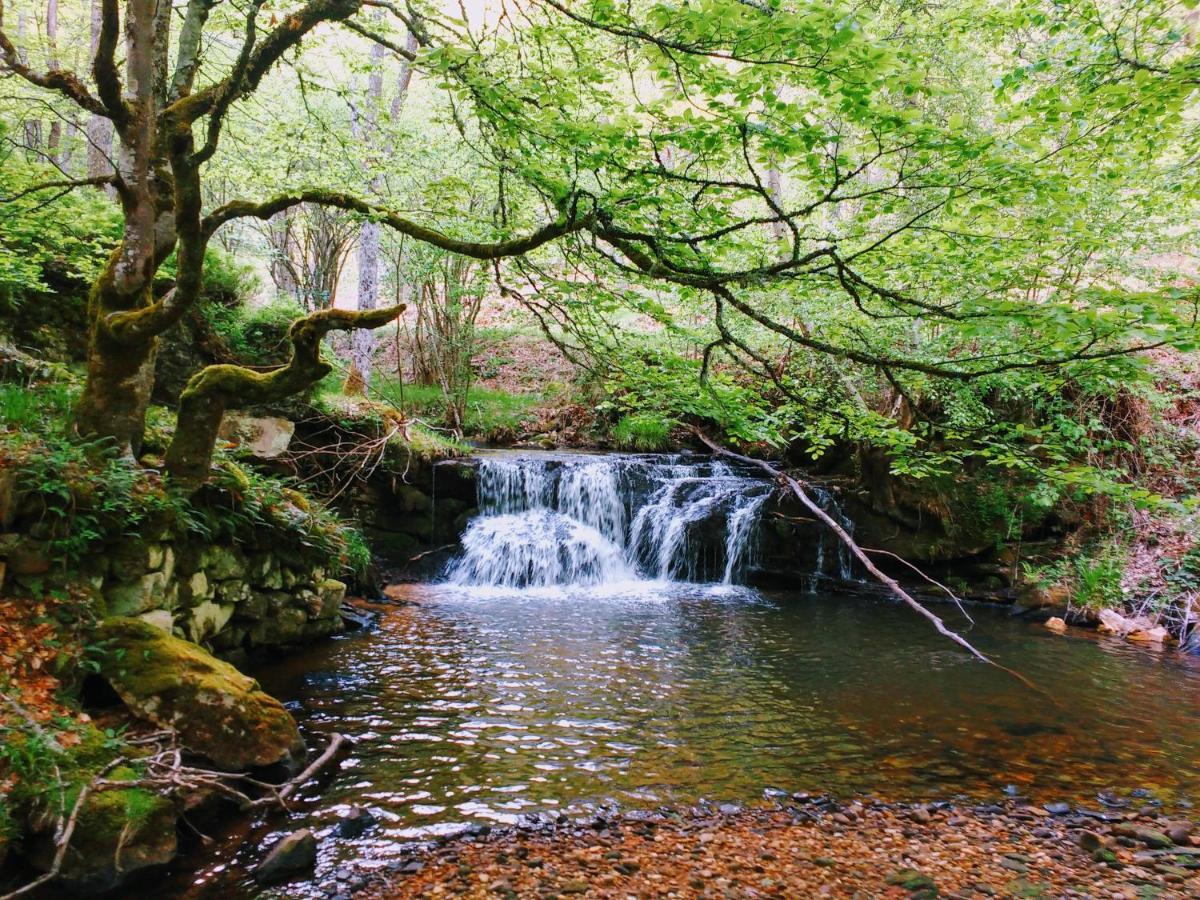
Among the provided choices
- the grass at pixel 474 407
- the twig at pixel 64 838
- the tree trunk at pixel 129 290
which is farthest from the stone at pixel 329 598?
the grass at pixel 474 407

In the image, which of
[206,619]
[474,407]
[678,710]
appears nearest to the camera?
[206,619]

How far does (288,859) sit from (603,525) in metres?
8.23

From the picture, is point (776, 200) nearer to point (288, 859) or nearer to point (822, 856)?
point (822, 856)

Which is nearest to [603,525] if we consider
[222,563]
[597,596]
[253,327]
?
[597,596]

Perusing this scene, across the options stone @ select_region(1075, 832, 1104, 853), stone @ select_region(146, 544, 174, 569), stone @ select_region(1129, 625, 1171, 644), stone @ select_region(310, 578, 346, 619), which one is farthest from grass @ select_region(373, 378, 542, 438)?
stone @ select_region(1075, 832, 1104, 853)

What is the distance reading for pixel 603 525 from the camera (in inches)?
436

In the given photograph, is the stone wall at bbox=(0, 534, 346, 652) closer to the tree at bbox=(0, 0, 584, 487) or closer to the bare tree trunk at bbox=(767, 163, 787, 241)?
the tree at bbox=(0, 0, 584, 487)

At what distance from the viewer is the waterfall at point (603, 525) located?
1016cm

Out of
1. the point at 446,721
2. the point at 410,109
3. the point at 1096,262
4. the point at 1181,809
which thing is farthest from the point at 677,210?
the point at 410,109

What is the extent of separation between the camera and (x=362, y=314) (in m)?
4.59

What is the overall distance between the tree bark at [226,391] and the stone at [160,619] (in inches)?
39.0

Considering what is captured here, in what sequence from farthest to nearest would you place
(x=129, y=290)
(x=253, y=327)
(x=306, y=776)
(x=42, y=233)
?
(x=253, y=327)
(x=42, y=233)
(x=129, y=290)
(x=306, y=776)

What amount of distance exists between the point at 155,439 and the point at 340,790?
145 inches

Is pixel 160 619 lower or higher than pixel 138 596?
lower
